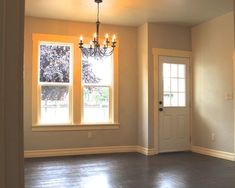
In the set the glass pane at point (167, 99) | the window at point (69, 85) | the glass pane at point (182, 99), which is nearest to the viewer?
the window at point (69, 85)

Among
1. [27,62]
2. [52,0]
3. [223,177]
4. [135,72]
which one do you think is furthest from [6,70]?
[135,72]

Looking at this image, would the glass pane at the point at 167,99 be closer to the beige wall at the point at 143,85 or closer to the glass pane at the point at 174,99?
the glass pane at the point at 174,99

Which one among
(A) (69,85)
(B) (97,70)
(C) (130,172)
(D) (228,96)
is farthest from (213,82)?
(A) (69,85)

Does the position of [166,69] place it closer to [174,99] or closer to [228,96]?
[174,99]

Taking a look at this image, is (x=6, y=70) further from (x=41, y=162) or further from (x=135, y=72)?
(x=135, y=72)

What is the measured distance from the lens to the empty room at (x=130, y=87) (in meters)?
5.00

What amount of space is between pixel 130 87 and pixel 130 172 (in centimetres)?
236

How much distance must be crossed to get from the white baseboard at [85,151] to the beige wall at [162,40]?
391 millimetres

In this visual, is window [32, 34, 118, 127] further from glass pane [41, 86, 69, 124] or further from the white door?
the white door

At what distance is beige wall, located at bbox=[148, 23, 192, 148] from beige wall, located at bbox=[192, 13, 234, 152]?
0.21 metres

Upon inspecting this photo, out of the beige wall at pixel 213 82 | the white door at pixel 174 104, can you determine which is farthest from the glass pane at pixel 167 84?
the beige wall at pixel 213 82

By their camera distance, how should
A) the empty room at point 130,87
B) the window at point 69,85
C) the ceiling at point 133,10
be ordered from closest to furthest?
1. the ceiling at point 133,10
2. the empty room at point 130,87
3. the window at point 69,85

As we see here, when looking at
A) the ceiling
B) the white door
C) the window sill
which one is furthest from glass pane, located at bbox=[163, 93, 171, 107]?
the ceiling

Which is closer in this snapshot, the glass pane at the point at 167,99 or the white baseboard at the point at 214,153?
the white baseboard at the point at 214,153
